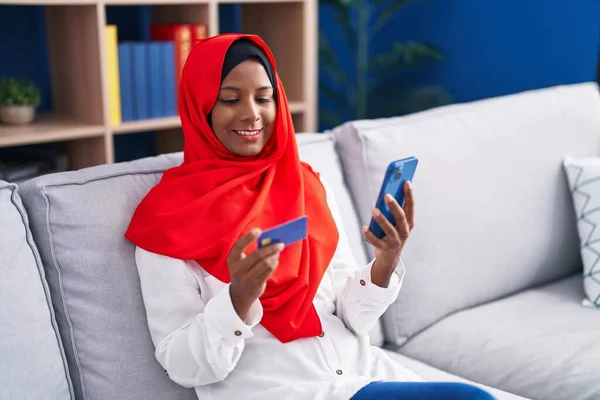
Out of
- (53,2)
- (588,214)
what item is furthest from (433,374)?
(53,2)

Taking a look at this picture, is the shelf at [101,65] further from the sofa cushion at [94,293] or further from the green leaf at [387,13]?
the sofa cushion at [94,293]

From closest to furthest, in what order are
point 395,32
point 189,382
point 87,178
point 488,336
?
point 189,382
point 87,178
point 488,336
point 395,32

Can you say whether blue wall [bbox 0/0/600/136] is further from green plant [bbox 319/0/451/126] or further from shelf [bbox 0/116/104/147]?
shelf [bbox 0/116/104/147]

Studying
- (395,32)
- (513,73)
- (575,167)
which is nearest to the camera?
(575,167)

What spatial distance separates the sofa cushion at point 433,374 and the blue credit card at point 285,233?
0.66 metres

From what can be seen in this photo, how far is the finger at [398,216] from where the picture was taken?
1272 millimetres

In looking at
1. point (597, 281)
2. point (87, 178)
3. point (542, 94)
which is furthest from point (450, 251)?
point (87, 178)

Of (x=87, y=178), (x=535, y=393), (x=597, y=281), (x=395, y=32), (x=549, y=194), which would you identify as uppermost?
(x=395, y=32)

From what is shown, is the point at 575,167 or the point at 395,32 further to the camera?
the point at 395,32

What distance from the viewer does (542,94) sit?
2260mm

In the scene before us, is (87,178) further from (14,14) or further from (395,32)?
(395,32)

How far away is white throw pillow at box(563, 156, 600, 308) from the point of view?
1.93 meters

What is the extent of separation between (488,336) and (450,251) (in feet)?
0.75

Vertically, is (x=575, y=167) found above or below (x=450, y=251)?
above
